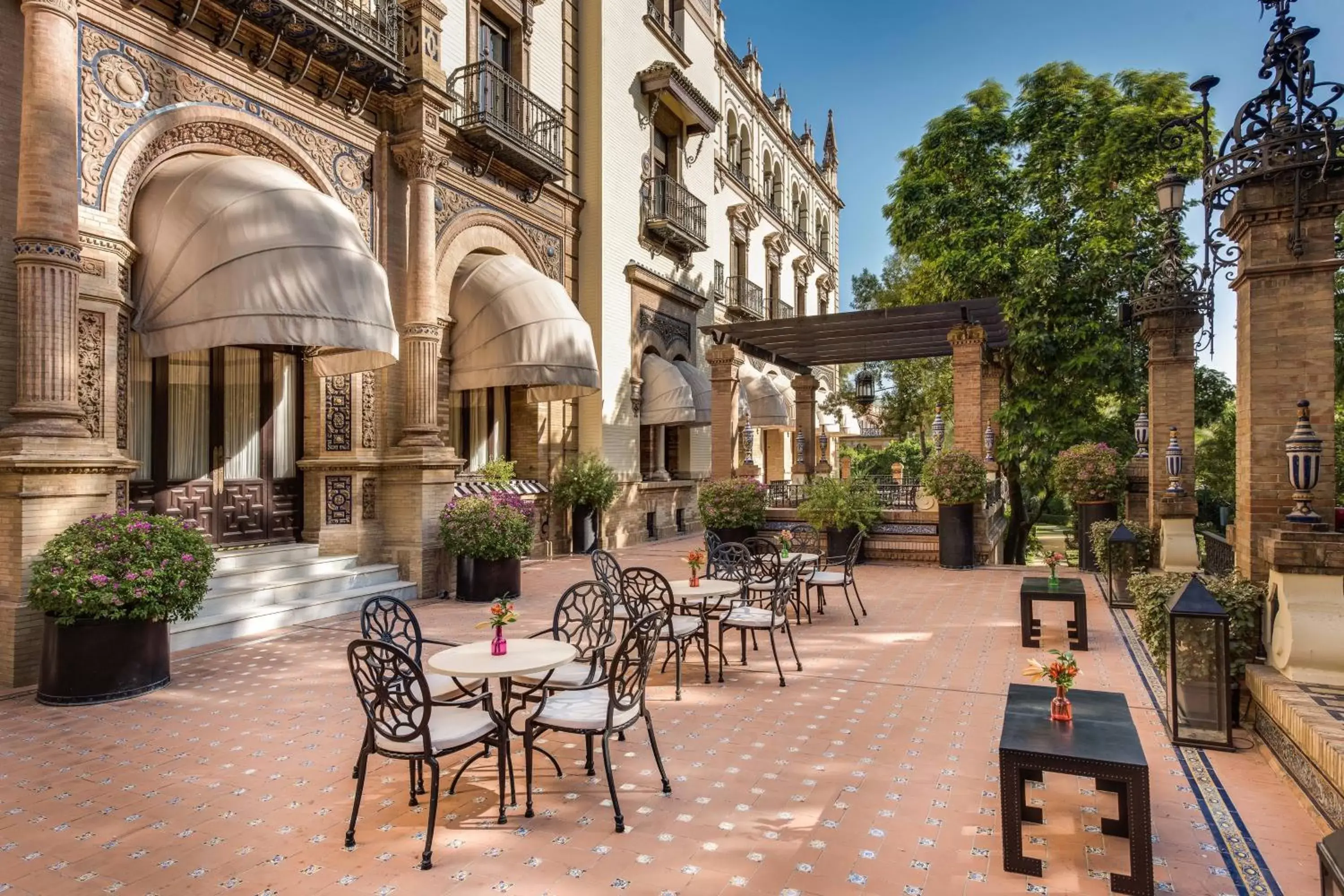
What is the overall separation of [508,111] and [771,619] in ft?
38.3

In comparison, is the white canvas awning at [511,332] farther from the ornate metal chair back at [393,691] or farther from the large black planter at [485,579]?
the ornate metal chair back at [393,691]

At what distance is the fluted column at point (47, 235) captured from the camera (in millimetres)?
6781

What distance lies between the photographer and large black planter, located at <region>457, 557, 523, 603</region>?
34.9ft

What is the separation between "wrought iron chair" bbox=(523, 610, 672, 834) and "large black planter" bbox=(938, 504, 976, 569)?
395 inches

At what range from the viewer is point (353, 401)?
1073cm

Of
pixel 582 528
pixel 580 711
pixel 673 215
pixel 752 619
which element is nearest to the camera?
pixel 580 711

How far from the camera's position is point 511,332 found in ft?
41.9

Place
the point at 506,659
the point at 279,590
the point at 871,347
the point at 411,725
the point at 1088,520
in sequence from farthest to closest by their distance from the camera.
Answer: the point at 871,347
the point at 1088,520
the point at 279,590
the point at 506,659
the point at 411,725

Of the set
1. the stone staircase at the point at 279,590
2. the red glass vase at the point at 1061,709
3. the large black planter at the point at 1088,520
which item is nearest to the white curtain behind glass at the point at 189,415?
the stone staircase at the point at 279,590

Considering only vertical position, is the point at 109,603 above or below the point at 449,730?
above

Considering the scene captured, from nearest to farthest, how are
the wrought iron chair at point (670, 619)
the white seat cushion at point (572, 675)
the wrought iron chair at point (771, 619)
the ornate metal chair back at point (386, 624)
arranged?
A: the ornate metal chair back at point (386, 624) < the white seat cushion at point (572, 675) < the wrought iron chair at point (670, 619) < the wrought iron chair at point (771, 619)

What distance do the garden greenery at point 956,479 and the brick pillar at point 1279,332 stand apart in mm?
7676

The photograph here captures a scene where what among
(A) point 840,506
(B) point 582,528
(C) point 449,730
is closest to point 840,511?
(A) point 840,506

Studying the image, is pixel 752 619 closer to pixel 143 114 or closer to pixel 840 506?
pixel 840 506
